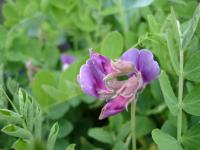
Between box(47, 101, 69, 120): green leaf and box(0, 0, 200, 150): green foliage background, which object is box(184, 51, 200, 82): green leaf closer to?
box(0, 0, 200, 150): green foliage background

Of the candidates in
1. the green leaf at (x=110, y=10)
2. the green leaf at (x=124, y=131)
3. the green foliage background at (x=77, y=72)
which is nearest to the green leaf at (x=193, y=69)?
the green foliage background at (x=77, y=72)

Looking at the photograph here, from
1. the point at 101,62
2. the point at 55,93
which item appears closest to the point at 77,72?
the point at 55,93

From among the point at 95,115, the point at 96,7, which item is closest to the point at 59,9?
the point at 96,7

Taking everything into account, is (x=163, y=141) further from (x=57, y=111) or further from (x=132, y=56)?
(x=57, y=111)

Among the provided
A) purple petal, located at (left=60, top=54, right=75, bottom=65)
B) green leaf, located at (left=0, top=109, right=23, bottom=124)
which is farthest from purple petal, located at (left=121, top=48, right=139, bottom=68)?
purple petal, located at (left=60, top=54, right=75, bottom=65)

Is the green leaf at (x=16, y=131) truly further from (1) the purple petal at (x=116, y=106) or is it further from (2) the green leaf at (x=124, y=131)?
(2) the green leaf at (x=124, y=131)

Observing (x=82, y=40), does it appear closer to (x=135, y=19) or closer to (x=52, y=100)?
→ (x=135, y=19)
